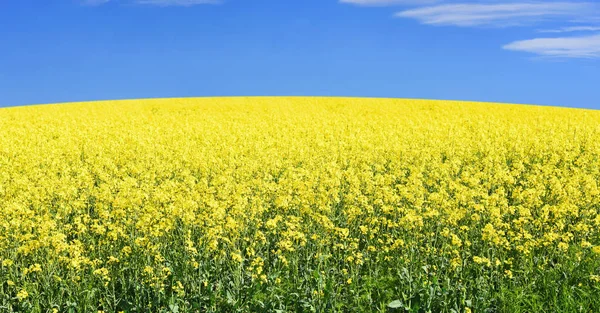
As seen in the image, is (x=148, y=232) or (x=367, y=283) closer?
(x=367, y=283)

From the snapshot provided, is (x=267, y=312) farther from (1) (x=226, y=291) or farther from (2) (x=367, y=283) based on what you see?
(2) (x=367, y=283)

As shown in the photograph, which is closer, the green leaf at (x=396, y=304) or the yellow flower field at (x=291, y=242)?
the green leaf at (x=396, y=304)

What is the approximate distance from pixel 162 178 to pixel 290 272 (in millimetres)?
7118

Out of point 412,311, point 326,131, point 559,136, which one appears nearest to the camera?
point 412,311

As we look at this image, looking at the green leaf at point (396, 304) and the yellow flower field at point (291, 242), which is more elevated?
the yellow flower field at point (291, 242)

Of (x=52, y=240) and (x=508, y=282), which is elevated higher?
(x=52, y=240)

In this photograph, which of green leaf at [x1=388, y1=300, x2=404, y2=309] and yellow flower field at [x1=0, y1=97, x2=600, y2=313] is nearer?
green leaf at [x1=388, y1=300, x2=404, y2=309]

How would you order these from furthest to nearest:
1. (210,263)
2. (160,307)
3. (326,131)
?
(326,131), (210,263), (160,307)

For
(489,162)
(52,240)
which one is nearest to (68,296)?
(52,240)

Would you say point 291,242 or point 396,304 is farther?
point 291,242

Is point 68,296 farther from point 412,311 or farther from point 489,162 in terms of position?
point 489,162

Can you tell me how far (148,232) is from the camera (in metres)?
8.67

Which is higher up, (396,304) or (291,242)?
(291,242)

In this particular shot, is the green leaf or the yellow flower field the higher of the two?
the yellow flower field
